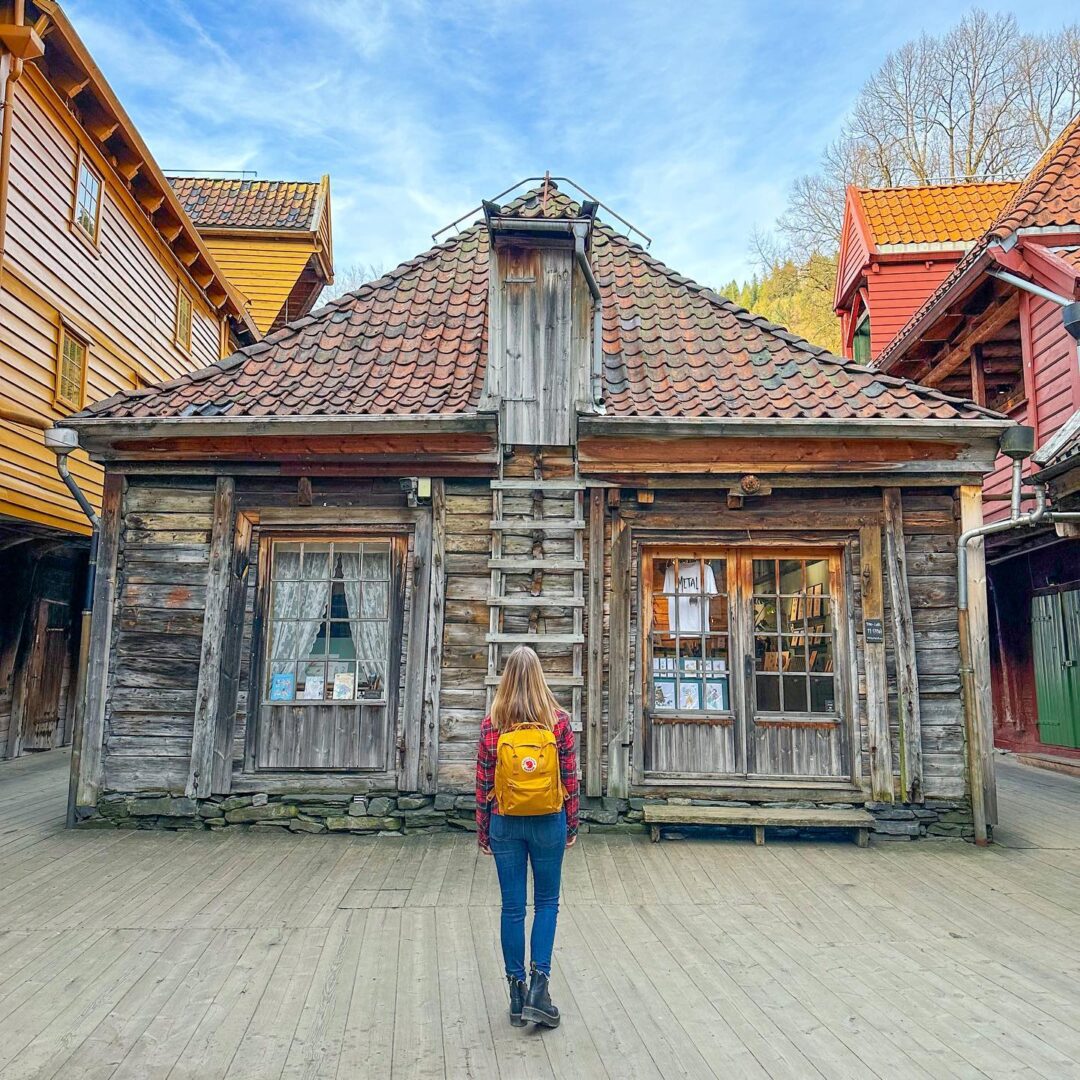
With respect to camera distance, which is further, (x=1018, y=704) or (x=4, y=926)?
(x=1018, y=704)

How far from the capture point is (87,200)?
11.6 meters

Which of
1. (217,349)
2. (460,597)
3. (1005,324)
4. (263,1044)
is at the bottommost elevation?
(263,1044)

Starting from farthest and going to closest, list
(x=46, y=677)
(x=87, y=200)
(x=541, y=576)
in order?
(x=46, y=677), (x=87, y=200), (x=541, y=576)

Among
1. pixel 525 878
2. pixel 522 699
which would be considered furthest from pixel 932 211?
pixel 525 878

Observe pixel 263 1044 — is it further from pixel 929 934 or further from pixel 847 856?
pixel 847 856

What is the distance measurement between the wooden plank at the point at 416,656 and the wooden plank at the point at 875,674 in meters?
3.57

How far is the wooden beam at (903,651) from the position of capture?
661cm

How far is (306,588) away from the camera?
7.11 metres

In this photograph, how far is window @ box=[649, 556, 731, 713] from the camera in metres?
6.99

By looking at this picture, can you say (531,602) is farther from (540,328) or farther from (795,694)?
(795,694)

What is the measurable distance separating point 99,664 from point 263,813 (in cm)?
183

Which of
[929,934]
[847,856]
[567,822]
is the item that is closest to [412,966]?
[567,822]

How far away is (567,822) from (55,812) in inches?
240

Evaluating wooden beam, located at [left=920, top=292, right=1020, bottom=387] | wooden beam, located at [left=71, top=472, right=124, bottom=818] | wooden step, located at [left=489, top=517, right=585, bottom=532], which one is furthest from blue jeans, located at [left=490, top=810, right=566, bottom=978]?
wooden beam, located at [left=920, top=292, right=1020, bottom=387]
